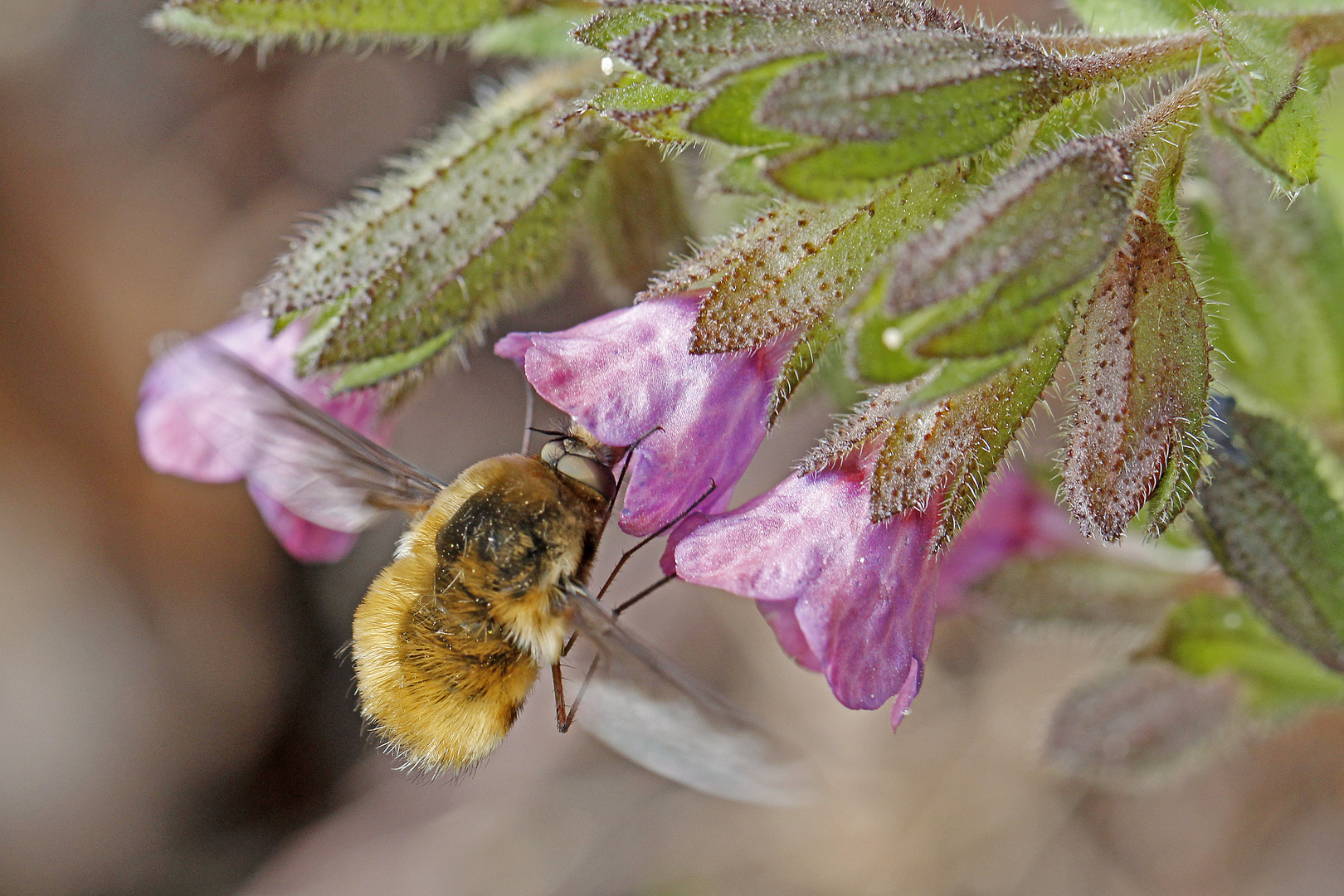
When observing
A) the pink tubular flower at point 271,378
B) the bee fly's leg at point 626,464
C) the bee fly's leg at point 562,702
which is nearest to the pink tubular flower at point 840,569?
the bee fly's leg at point 626,464

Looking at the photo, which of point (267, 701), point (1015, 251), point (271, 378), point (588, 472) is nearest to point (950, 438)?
point (1015, 251)

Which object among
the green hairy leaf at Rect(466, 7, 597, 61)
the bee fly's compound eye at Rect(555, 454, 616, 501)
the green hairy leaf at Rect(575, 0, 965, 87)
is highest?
the green hairy leaf at Rect(575, 0, 965, 87)

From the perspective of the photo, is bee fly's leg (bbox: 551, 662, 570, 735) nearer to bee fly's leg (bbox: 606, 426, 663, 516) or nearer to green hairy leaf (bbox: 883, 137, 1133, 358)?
bee fly's leg (bbox: 606, 426, 663, 516)

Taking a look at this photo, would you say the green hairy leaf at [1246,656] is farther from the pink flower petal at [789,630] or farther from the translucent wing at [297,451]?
the translucent wing at [297,451]

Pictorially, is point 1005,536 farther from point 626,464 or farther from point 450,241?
point 450,241

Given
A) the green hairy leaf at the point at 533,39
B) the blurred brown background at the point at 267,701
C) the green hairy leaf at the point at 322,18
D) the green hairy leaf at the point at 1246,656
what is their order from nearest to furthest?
the green hairy leaf at the point at 322,18 < the green hairy leaf at the point at 533,39 < the green hairy leaf at the point at 1246,656 < the blurred brown background at the point at 267,701

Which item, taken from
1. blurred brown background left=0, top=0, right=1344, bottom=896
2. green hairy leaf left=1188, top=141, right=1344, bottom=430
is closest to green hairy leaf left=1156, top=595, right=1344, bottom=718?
green hairy leaf left=1188, top=141, right=1344, bottom=430
